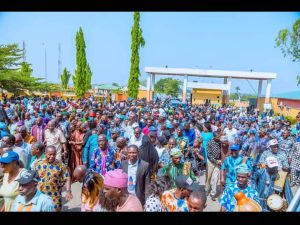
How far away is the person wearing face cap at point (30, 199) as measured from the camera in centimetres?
275

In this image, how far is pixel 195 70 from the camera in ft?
104

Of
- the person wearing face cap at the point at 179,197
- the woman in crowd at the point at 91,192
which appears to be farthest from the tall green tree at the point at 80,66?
the person wearing face cap at the point at 179,197

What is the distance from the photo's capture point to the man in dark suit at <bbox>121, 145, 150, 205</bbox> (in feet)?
13.7

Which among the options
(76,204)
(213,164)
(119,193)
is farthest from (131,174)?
(213,164)

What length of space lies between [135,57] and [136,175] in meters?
28.9

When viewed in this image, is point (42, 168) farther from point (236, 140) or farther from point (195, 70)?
point (195, 70)

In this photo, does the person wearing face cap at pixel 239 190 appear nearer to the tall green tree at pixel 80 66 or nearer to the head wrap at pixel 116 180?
the head wrap at pixel 116 180

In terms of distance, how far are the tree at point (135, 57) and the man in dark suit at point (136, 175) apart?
28.7 m

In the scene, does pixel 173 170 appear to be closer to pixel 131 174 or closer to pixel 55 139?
pixel 131 174

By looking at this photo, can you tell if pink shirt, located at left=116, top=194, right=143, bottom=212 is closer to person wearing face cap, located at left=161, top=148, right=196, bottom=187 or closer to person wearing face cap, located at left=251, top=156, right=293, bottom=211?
person wearing face cap, located at left=161, top=148, right=196, bottom=187

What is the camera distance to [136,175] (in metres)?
4.19

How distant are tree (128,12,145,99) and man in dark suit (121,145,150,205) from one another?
94.1ft
